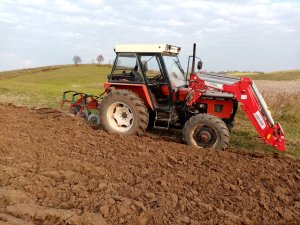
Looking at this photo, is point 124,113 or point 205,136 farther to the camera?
point 124,113

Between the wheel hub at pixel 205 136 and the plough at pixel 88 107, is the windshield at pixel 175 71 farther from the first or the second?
the plough at pixel 88 107

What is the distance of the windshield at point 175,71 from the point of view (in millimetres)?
8258

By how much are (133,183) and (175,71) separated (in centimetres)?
399

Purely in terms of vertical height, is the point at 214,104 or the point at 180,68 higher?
the point at 180,68

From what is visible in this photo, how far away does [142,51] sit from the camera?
8.12m

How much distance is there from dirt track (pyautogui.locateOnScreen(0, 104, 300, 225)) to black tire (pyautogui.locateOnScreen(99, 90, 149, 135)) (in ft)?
2.26

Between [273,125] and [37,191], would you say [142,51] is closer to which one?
[273,125]

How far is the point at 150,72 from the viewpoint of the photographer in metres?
8.27

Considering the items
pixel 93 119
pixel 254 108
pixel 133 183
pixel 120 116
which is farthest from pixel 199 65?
pixel 133 183

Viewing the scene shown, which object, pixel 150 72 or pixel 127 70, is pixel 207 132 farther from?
pixel 127 70

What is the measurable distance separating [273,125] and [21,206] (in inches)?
200

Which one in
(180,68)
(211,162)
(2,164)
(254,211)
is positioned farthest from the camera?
(180,68)

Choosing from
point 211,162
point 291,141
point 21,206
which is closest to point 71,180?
point 21,206

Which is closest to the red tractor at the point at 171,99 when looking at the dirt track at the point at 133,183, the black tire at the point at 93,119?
the dirt track at the point at 133,183
